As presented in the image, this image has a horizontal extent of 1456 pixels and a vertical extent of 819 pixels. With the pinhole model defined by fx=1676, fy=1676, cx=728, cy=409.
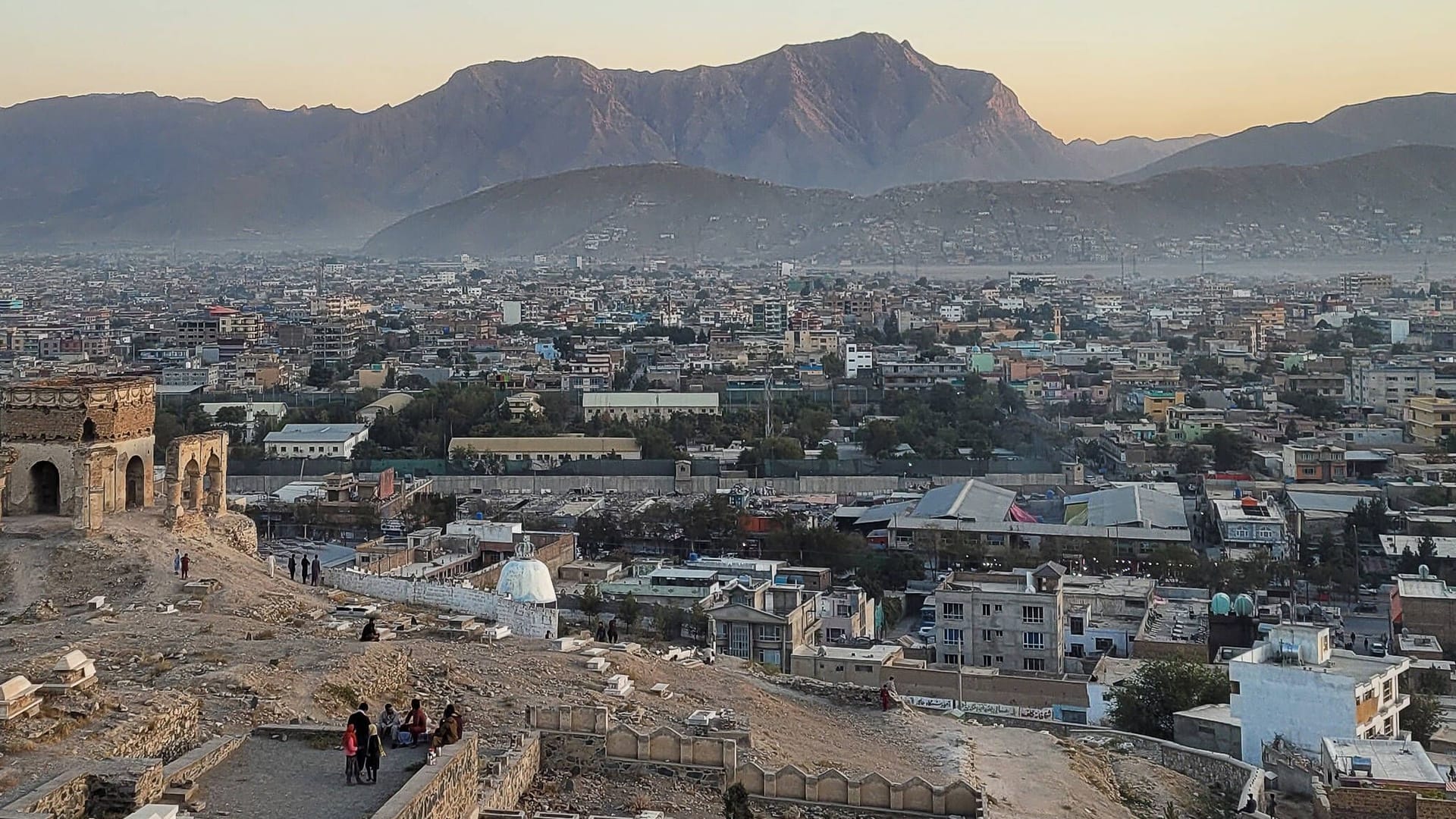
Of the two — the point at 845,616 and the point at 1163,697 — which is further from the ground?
the point at 1163,697

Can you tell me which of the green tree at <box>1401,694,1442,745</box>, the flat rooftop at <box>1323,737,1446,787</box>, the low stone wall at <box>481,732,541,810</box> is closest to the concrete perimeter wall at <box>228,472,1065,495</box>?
the green tree at <box>1401,694,1442,745</box>

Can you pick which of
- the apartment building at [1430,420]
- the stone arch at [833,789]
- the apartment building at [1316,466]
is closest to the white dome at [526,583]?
the stone arch at [833,789]

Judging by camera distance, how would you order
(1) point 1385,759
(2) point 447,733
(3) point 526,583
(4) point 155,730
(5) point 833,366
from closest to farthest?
1. (2) point 447,733
2. (4) point 155,730
3. (1) point 1385,759
4. (3) point 526,583
5. (5) point 833,366

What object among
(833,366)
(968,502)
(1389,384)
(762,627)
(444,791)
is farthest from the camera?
(833,366)

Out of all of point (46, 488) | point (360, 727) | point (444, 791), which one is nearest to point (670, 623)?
point (46, 488)

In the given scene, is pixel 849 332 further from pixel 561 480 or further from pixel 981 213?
pixel 981 213

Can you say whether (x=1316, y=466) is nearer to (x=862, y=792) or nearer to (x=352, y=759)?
(x=862, y=792)

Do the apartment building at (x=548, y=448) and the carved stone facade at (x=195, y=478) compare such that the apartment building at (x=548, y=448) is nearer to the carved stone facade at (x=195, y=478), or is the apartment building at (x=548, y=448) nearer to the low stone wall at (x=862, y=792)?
the carved stone facade at (x=195, y=478)

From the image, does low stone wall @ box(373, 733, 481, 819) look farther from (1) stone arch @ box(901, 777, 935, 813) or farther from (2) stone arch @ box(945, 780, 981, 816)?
(2) stone arch @ box(945, 780, 981, 816)
